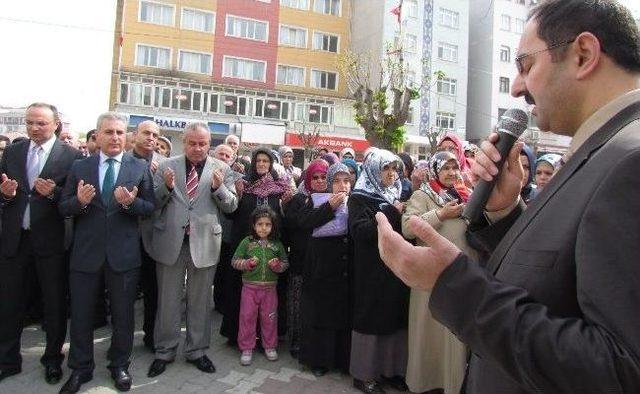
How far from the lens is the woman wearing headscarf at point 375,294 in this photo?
12.7 feet

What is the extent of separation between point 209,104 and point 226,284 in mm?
26841

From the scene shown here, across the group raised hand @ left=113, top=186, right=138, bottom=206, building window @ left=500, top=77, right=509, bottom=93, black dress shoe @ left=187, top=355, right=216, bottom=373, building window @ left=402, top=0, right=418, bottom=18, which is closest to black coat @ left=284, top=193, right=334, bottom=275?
black dress shoe @ left=187, top=355, right=216, bottom=373

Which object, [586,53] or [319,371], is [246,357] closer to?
[319,371]

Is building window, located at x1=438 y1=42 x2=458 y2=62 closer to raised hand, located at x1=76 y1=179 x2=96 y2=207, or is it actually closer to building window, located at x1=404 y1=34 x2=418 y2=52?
building window, located at x1=404 y1=34 x2=418 y2=52

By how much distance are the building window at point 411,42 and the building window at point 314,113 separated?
292 inches

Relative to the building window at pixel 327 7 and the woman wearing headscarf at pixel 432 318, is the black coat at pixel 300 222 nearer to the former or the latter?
the woman wearing headscarf at pixel 432 318

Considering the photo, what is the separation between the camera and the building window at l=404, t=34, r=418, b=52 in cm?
3347

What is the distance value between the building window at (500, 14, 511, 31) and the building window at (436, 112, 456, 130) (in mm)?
8918

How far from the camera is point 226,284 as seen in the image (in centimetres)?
509

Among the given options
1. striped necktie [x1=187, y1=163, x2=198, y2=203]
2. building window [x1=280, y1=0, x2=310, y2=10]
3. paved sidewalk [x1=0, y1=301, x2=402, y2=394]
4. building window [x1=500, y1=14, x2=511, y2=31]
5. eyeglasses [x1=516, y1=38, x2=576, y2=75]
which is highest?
building window [x1=500, y1=14, x2=511, y2=31]

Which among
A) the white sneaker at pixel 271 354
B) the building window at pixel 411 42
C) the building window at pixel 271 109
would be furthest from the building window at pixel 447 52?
the white sneaker at pixel 271 354

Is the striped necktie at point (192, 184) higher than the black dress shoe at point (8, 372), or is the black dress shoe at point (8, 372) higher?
the striped necktie at point (192, 184)

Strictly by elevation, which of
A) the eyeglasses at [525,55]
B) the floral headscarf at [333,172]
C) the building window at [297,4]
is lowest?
the floral headscarf at [333,172]

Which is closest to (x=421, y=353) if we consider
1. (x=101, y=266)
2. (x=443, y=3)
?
(x=101, y=266)
